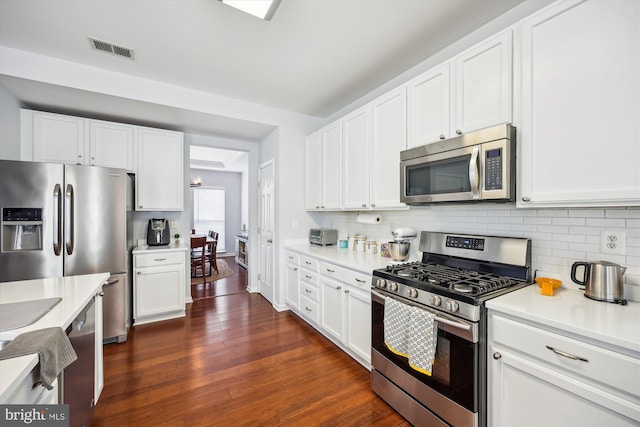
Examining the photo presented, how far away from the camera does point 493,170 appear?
5.35 ft

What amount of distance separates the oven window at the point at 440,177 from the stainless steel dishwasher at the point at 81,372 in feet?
7.35

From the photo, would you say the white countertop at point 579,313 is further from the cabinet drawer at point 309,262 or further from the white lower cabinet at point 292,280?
the white lower cabinet at point 292,280

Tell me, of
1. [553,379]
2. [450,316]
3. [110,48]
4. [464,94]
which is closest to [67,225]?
[110,48]

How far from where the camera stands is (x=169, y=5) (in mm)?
1886

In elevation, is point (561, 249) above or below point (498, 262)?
above

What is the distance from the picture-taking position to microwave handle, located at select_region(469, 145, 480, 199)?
1.69m

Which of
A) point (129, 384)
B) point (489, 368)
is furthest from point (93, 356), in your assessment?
point (489, 368)

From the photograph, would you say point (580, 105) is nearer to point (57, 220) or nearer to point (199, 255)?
point (57, 220)

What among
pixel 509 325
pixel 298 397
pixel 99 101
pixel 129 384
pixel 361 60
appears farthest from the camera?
pixel 99 101

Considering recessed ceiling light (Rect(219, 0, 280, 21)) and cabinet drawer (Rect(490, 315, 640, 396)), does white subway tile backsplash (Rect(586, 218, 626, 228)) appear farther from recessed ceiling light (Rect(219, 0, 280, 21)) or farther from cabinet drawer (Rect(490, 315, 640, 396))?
recessed ceiling light (Rect(219, 0, 280, 21))

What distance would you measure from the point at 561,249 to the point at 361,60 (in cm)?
220

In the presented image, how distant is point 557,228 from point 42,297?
2966mm

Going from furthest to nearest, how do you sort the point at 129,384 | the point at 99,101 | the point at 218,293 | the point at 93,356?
the point at 218,293, the point at 99,101, the point at 129,384, the point at 93,356

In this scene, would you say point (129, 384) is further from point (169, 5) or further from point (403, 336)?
point (169, 5)
